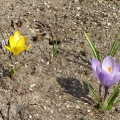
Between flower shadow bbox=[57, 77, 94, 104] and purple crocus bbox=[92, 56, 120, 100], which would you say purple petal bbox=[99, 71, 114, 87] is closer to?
purple crocus bbox=[92, 56, 120, 100]

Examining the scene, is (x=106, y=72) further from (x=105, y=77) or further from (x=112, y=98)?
(x=112, y=98)

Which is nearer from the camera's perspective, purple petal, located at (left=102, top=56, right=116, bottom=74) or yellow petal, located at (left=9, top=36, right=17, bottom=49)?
purple petal, located at (left=102, top=56, right=116, bottom=74)

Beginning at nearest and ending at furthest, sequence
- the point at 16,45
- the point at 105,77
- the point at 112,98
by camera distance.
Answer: the point at 105,77, the point at 112,98, the point at 16,45

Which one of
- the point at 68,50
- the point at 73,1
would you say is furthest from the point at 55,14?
the point at 68,50

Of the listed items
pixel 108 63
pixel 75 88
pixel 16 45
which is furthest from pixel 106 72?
pixel 16 45

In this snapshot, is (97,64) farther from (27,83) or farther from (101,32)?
(101,32)

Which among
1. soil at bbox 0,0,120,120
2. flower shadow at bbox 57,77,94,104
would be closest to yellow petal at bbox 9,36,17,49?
soil at bbox 0,0,120,120

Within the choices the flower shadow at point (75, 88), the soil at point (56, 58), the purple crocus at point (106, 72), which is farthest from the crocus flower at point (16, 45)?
the purple crocus at point (106, 72)
